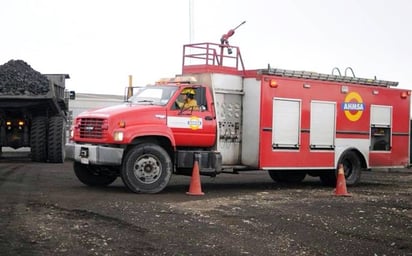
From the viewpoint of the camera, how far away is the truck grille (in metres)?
12.0

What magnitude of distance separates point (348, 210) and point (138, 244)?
15.1ft

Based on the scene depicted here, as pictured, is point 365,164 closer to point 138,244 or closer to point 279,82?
point 279,82

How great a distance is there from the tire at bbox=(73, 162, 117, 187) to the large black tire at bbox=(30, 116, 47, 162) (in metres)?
7.42

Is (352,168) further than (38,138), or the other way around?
(38,138)

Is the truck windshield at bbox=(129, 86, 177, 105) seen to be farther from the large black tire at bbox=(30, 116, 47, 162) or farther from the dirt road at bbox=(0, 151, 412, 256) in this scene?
the large black tire at bbox=(30, 116, 47, 162)

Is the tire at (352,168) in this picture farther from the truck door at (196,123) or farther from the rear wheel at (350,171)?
the truck door at (196,123)

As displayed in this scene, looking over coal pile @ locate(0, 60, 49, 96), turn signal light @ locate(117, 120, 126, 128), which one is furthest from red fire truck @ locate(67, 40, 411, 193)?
coal pile @ locate(0, 60, 49, 96)

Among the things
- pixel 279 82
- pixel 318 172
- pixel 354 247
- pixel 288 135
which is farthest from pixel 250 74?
pixel 354 247

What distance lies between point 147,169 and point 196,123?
153 centimetres

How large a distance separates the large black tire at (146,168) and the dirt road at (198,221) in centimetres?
27

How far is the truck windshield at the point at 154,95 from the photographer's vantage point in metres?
12.8

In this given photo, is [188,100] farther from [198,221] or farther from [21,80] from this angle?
[21,80]

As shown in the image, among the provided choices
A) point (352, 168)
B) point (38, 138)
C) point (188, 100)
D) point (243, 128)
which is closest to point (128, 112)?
point (188, 100)

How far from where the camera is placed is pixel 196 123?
42.4ft
